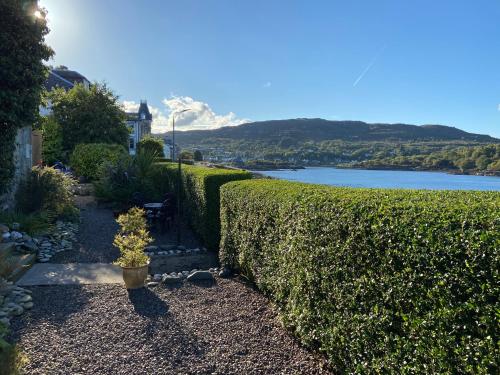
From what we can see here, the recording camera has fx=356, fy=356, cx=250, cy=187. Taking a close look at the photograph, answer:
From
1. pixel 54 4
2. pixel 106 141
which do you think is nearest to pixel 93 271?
pixel 54 4

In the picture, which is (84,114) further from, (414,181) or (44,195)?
(414,181)

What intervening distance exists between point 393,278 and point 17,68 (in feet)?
28.4

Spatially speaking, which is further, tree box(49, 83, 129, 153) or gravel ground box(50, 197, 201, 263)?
tree box(49, 83, 129, 153)

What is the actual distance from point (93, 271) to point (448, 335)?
5.64 meters

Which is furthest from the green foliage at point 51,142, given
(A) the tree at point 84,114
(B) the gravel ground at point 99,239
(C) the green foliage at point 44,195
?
(C) the green foliage at point 44,195

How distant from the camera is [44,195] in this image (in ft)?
30.6

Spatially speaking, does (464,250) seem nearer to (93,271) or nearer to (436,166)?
(93,271)

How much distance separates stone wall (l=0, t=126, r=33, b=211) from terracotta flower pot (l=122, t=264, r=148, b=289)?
15.7ft

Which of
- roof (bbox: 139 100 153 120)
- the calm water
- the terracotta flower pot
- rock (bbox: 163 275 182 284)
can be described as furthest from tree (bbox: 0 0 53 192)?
roof (bbox: 139 100 153 120)

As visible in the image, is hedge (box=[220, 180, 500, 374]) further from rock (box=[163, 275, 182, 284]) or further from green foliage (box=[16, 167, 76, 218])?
green foliage (box=[16, 167, 76, 218])

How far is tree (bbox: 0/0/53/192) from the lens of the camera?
25.0ft

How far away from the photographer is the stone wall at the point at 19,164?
8.73m

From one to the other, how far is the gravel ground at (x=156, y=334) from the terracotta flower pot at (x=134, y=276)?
133mm

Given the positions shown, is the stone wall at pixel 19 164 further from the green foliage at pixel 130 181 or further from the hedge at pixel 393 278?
the hedge at pixel 393 278
